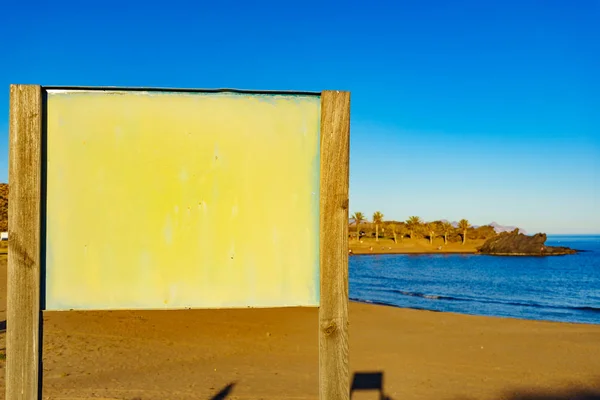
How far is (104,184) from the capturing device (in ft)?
9.03

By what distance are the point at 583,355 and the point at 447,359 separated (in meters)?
3.90

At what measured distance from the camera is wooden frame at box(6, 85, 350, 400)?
2633 millimetres

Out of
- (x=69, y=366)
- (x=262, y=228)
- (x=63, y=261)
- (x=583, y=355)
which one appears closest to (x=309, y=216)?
(x=262, y=228)

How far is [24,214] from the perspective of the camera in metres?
2.64

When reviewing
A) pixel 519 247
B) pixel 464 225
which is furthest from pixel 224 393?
pixel 464 225

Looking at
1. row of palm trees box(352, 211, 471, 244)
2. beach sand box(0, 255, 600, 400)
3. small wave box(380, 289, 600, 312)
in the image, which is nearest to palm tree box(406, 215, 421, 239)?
row of palm trees box(352, 211, 471, 244)

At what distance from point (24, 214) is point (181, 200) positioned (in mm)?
799

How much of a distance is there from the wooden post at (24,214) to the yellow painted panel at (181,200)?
2.9 inches

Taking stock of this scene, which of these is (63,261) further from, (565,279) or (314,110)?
(565,279)

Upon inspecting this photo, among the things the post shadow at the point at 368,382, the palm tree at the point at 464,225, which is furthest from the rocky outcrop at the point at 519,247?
the post shadow at the point at 368,382

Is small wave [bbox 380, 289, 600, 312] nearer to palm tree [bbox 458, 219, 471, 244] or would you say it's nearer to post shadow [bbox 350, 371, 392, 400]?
post shadow [bbox 350, 371, 392, 400]

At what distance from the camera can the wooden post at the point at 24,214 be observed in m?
2.63

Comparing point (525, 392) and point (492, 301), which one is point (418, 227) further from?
point (525, 392)

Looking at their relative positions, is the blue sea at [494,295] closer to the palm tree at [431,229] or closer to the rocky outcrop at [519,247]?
the rocky outcrop at [519,247]
